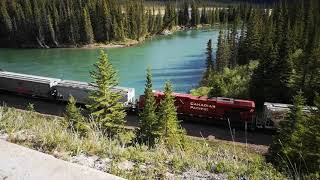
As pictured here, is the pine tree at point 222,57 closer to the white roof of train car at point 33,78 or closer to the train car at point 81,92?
the train car at point 81,92

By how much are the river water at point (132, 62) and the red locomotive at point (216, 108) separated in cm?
2739

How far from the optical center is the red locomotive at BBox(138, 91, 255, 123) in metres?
38.6

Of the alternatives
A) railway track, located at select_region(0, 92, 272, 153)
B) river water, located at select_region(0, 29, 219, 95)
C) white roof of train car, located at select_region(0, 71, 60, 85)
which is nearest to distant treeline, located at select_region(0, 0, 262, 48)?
river water, located at select_region(0, 29, 219, 95)

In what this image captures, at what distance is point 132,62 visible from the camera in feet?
316

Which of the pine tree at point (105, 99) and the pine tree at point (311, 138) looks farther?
the pine tree at point (105, 99)

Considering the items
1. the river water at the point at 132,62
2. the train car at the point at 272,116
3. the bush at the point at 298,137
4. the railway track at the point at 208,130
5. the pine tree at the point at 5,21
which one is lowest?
the river water at the point at 132,62

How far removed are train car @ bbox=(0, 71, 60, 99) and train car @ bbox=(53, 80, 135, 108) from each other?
125 cm

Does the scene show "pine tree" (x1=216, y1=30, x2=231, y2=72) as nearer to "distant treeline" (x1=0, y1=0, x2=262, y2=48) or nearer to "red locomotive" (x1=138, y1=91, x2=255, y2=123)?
"red locomotive" (x1=138, y1=91, x2=255, y2=123)

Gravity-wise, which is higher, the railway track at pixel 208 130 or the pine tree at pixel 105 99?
the pine tree at pixel 105 99

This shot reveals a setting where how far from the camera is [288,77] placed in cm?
5388

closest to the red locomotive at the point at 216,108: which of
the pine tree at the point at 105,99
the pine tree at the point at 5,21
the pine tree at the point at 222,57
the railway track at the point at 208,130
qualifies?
the railway track at the point at 208,130

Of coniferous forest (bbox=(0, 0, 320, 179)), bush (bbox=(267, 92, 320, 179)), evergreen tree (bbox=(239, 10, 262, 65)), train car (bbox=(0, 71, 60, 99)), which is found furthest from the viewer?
evergreen tree (bbox=(239, 10, 262, 65))

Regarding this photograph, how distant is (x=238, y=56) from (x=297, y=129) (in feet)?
200

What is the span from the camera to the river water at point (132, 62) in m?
80.1
